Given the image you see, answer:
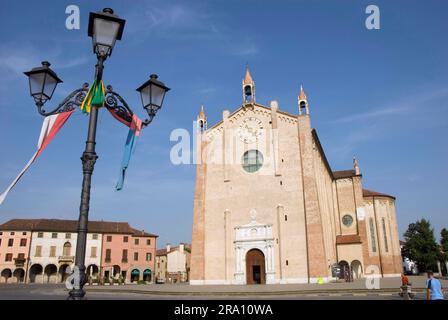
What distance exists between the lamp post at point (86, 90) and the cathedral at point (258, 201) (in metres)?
26.1

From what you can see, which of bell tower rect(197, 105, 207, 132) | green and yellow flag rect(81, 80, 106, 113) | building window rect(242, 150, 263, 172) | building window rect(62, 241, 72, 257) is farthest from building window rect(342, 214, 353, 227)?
green and yellow flag rect(81, 80, 106, 113)

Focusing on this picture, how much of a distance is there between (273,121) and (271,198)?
7.71 metres

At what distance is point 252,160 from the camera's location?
35031 mm

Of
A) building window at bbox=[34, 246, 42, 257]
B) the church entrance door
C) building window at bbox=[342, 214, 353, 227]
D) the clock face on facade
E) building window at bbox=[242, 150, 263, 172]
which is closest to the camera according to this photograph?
the church entrance door

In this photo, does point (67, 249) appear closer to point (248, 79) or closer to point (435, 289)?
point (248, 79)

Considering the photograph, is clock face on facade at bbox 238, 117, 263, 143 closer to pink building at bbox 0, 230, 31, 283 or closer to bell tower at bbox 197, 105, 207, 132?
bell tower at bbox 197, 105, 207, 132

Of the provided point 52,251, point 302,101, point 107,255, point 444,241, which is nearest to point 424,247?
point 444,241

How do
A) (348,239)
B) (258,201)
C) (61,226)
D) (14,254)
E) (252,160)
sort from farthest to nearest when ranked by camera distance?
(61,226) → (14,254) → (348,239) → (252,160) → (258,201)

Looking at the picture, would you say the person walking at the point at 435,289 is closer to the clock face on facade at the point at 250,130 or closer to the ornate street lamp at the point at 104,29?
the ornate street lamp at the point at 104,29

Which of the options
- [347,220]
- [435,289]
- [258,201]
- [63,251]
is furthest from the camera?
[63,251]

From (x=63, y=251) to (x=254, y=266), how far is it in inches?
1479

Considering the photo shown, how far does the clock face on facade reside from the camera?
35675mm

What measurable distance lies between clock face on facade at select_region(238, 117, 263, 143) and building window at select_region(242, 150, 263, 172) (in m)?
1.31
